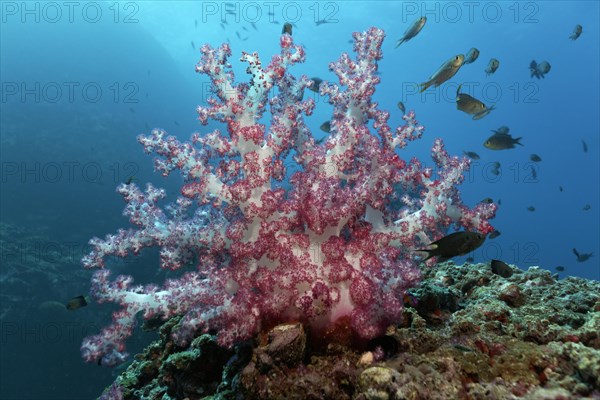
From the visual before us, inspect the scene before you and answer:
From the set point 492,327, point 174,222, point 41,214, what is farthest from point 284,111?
point 41,214

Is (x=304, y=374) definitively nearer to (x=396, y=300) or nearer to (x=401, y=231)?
(x=396, y=300)

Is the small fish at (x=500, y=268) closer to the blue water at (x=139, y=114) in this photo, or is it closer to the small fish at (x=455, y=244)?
the small fish at (x=455, y=244)

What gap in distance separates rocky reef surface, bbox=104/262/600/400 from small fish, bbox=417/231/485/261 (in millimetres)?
608

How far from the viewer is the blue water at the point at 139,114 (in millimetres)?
16062

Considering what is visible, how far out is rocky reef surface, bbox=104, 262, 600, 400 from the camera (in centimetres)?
216

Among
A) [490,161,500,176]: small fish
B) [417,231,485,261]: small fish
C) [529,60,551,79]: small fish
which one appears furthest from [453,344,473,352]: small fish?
[529,60,551,79]: small fish

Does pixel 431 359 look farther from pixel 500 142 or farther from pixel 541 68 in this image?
pixel 541 68

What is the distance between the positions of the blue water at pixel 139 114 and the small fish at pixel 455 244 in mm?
8450

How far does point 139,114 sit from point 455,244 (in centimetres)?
4643

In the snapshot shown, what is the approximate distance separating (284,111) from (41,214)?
23.4m

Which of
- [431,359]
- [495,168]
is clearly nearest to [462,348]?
[431,359]

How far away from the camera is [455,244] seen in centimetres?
315

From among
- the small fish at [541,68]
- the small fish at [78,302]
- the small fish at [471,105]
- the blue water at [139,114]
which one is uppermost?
the blue water at [139,114]

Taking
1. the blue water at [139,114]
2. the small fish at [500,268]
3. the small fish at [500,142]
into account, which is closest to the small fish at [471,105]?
the small fish at [500,142]
